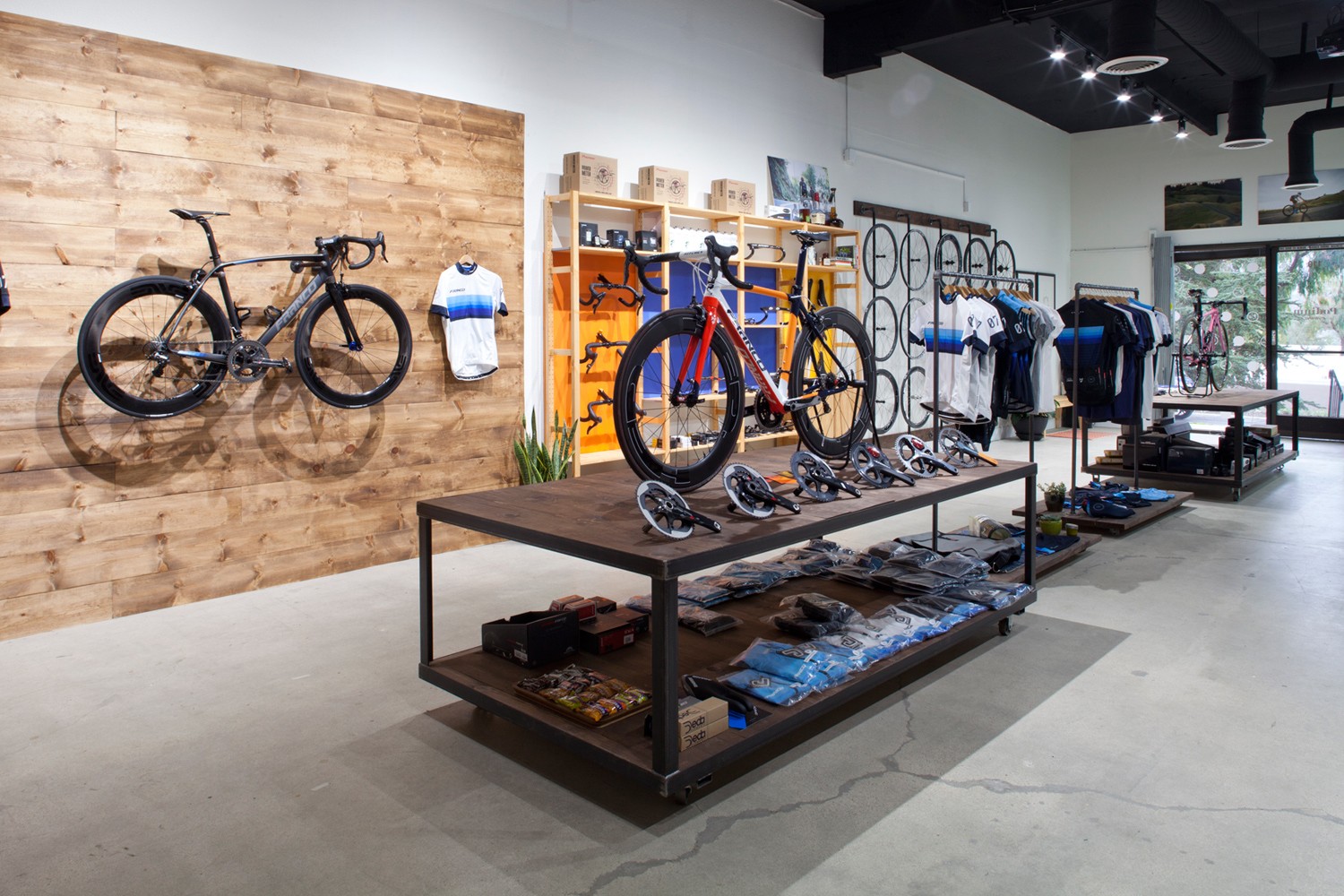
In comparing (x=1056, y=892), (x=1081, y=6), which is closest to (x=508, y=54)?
(x=1081, y=6)

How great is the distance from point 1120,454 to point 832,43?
4.38 meters

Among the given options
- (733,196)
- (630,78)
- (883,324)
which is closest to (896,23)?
(733,196)

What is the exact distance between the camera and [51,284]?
3.88m

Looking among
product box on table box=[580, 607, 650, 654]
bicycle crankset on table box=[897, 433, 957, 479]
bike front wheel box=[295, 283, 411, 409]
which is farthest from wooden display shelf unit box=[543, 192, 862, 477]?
product box on table box=[580, 607, 650, 654]

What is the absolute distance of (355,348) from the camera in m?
4.74

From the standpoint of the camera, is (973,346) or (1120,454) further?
(1120,454)

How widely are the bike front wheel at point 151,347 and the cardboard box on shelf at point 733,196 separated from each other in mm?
3817

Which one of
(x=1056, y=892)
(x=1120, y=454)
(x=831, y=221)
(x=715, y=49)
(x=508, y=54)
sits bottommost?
(x=1056, y=892)

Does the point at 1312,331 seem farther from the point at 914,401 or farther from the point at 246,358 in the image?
the point at 246,358

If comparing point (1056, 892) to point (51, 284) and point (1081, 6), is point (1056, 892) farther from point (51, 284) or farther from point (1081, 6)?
point (1081, 6)

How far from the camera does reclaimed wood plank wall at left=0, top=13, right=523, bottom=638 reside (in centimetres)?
385

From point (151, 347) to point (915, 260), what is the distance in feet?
24.3

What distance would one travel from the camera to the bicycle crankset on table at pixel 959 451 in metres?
3.84

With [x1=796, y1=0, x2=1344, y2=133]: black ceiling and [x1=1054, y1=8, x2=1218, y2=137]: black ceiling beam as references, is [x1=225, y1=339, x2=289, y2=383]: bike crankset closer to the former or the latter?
[x1=796, y1=0, x2=1344, y2=133]: black ceiling
